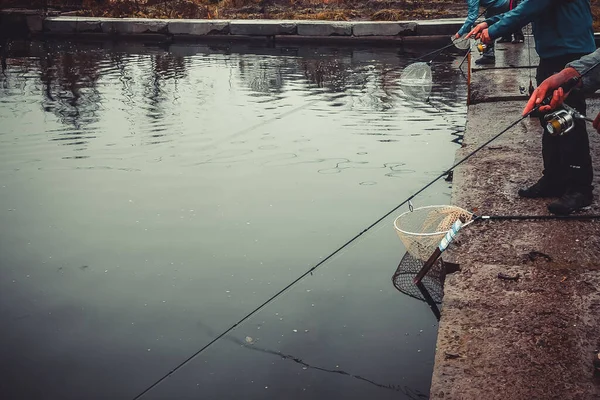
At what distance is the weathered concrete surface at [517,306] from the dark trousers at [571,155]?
8.4 inches

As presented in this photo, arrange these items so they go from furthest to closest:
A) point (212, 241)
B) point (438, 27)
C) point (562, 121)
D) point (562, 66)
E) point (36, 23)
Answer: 1. point (36, 23)
2. point (438, 27)
3. point (212, 241)
4. point (562, 66)
5. point (562, 121)

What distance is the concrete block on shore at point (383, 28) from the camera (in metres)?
19.5

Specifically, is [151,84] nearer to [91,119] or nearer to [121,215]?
[91,119]

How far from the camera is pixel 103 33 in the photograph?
22.4 m

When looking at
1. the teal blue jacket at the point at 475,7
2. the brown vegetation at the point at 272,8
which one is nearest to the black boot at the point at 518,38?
the teal blue jacket at the point at 475,7

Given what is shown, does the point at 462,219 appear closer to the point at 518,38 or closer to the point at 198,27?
the point at 518,38

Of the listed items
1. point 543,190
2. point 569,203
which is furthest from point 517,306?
point 543,190

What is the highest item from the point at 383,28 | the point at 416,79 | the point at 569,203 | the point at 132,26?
the point at 132,26

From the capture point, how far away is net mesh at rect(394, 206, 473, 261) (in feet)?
15.1

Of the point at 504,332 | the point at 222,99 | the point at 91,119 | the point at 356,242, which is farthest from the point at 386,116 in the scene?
the point at 504,332

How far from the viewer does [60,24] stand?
75.1 feet

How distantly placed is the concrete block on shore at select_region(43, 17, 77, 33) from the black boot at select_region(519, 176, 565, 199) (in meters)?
20.0

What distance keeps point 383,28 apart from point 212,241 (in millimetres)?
14968

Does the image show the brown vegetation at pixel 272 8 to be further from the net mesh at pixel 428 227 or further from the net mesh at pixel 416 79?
the net mesh at pixel 428 227
